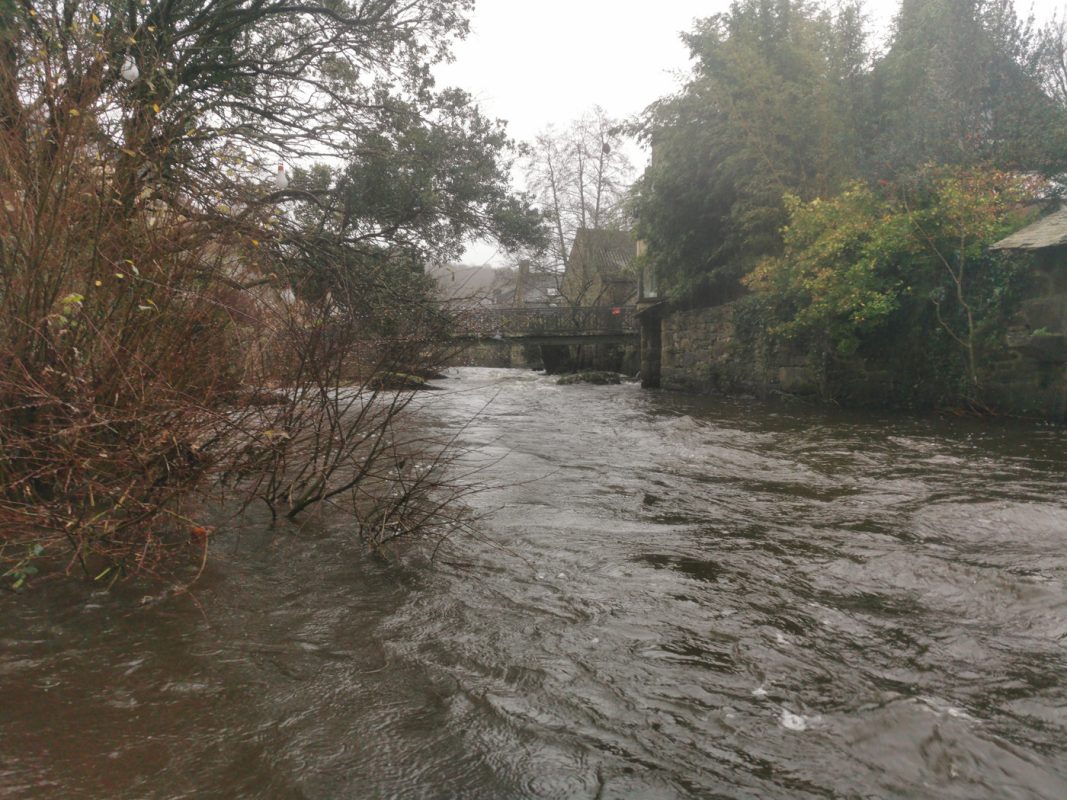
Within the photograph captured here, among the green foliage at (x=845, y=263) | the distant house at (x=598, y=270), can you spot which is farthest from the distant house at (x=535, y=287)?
the green foliage at (x=845, y=263)

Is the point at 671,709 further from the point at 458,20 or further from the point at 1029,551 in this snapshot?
the point at 458,20

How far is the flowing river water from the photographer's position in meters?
2.47

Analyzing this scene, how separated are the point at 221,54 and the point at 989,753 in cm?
1052

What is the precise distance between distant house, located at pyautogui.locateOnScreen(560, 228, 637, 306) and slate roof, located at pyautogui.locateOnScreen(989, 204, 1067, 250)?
85.0 ft

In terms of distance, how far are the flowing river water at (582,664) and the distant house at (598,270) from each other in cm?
3176

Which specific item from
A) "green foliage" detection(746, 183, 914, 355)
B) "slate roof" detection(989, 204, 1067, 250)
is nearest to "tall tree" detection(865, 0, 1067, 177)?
"green foliage" detection(746, 183, 914, 355)

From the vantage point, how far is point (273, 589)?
13.7 feet

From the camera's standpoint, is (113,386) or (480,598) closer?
(113,386)

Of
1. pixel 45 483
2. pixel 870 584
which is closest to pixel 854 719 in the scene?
pixel 870 584

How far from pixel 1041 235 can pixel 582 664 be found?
1087cm

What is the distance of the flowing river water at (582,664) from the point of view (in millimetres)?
2471

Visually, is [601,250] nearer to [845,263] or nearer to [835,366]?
[835,366]

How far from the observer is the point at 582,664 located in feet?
10.9

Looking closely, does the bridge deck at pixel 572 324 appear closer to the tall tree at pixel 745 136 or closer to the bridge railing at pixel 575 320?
the bridge railing at pixel 575 320
